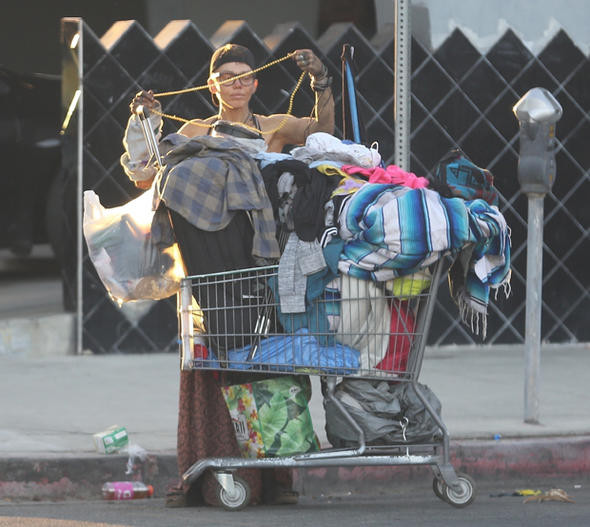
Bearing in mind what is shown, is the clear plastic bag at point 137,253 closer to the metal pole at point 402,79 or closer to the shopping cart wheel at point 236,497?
the shopping cart wheel at point 236,497

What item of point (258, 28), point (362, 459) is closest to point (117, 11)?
point (258, 28)

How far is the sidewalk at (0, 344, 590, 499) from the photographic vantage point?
237 inches

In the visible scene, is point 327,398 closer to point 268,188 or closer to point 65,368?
point 268,188

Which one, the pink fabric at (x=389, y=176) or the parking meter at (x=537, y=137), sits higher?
the parking meter at (x=537, y=137)

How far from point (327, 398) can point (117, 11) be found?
4400 mm

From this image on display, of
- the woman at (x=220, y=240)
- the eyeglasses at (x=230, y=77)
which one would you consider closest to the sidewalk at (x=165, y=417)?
the woman at (x=220, y=240)

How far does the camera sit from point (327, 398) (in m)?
5.38

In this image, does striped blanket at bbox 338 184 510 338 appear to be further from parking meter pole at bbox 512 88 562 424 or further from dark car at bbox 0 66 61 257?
dark car at bbox 0 66 61 257

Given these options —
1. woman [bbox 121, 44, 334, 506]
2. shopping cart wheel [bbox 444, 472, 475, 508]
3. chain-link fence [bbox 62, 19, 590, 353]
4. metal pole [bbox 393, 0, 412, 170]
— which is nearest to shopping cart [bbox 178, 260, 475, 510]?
shopping cart wheel [bbox 444, 472, 475, 508]

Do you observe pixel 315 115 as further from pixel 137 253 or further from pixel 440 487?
pixel 440 487

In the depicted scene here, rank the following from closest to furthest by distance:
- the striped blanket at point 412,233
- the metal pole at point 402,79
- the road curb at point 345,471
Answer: the striped blanket at point 412,233 < the road curb at point 345,471 < the metal pole at point 402,79

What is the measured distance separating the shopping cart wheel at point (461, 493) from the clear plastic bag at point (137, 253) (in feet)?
4.44

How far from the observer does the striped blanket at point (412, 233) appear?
509 cm

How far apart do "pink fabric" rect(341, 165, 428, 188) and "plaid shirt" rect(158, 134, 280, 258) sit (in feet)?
1.27
